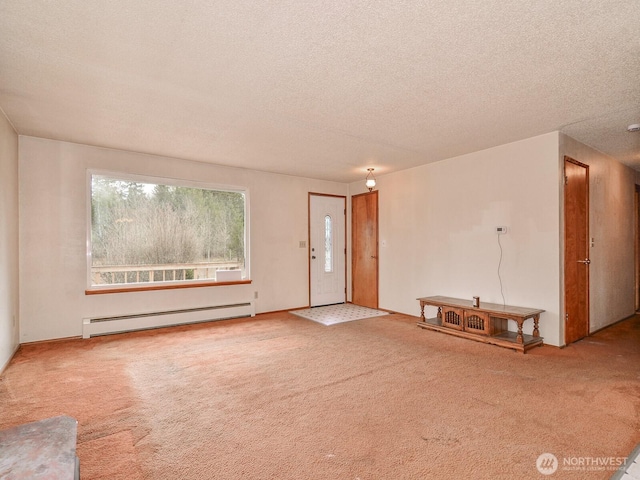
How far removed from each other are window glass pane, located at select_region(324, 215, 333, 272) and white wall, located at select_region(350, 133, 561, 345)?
1.11 metres

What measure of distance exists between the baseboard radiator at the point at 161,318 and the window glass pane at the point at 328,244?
72.3 inches

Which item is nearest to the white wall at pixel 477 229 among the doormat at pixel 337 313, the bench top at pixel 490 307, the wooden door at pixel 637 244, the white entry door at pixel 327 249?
the bench top at pixel 490 307

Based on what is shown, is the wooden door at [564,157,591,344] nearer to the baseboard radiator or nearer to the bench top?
the bench top

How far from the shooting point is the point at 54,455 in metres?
1.30

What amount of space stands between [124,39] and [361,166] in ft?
13.3

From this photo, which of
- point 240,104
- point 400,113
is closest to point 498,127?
point 400,113

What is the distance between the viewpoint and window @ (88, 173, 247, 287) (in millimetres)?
4859

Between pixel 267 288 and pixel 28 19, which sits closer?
pixel 28 19

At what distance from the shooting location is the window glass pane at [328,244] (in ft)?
23.2

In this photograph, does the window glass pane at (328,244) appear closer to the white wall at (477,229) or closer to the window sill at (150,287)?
the white wall at (477,229)

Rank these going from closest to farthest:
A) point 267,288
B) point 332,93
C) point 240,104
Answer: point 332,93 → point 240,104 → point 267,288

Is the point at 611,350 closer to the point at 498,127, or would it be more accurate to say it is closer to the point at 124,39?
the point at 498,127

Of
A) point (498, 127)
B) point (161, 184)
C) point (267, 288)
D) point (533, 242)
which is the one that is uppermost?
point (498, 127)

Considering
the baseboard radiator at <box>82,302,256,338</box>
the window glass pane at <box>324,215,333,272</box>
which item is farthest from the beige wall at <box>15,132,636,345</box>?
the window glass pane at <box>324,215,333,272</box>
